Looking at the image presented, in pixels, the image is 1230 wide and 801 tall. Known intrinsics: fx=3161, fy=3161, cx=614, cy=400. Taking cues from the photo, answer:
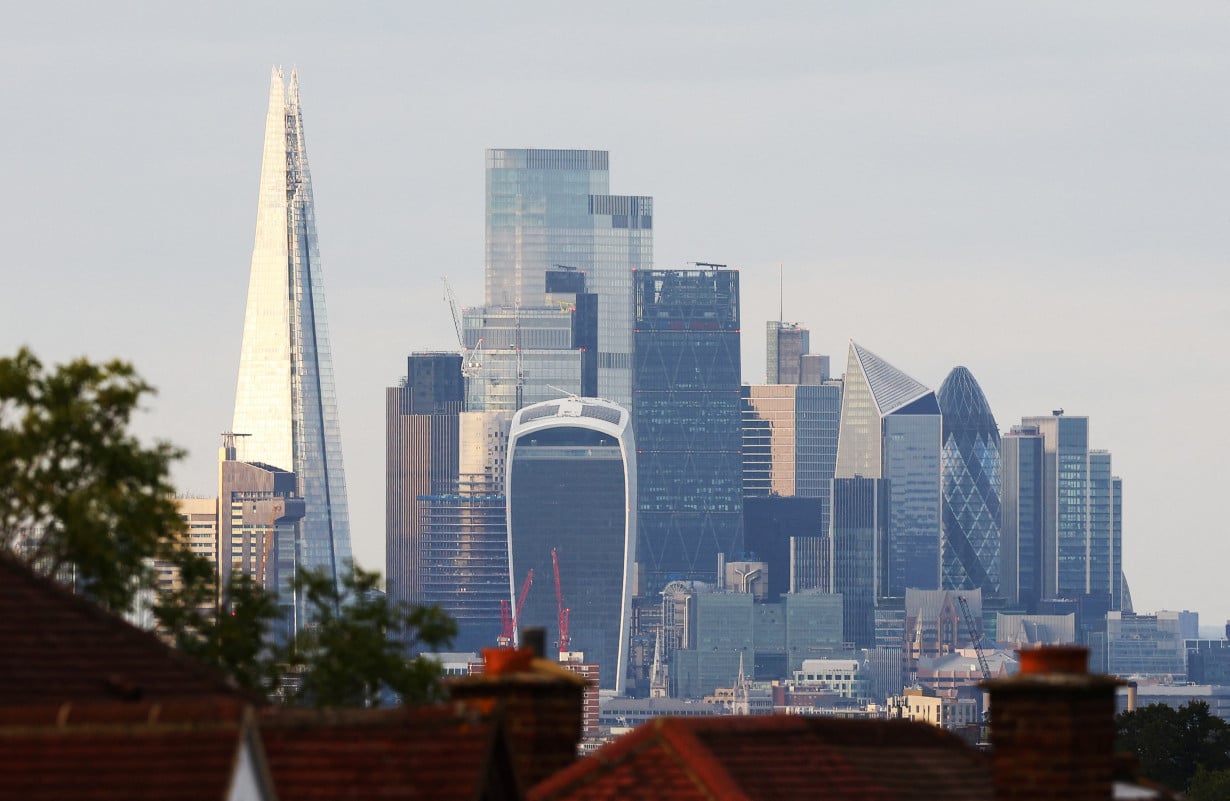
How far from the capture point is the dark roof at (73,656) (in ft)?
56.9

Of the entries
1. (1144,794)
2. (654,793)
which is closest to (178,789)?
(654,793)

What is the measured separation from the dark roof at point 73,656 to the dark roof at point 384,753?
2.40 meters

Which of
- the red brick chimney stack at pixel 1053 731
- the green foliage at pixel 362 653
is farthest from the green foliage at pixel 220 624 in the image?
the red brick chimney stack at pixel 1053 731

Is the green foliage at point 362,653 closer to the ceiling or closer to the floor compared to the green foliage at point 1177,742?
closer to the ceiling

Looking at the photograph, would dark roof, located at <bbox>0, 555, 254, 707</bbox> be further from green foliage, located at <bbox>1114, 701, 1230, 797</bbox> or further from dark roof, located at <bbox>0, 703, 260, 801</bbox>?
green foliage, located at <bbox>1114, 701, 1230, 797</bbox>

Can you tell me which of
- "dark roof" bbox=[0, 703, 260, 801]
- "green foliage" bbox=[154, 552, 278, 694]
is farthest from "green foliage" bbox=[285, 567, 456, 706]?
"dark roof" bbox=[0, 703, 260, 801]

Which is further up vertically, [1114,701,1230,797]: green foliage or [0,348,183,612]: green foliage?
[0,348,183,612]: green foliage

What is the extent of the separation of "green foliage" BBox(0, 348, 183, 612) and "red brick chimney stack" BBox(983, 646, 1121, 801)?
1165cm

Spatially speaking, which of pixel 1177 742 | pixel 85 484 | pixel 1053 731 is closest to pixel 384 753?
pixel 1053 731

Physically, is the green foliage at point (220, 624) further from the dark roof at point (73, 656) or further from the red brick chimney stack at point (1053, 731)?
the red brick chimney stack at point (1053, 731)

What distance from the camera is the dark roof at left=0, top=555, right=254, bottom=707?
1734 centimetres

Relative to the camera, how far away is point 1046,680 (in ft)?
62.4

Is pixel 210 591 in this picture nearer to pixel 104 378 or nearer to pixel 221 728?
pixel 104 378

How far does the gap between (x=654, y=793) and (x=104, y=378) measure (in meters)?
18.6
